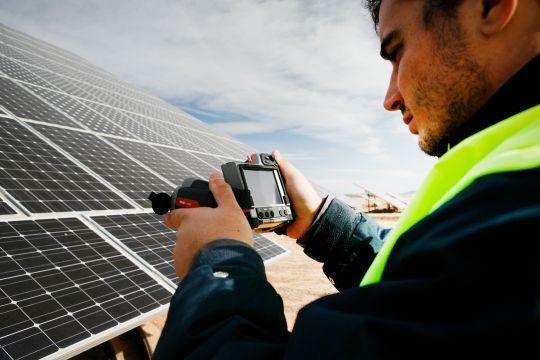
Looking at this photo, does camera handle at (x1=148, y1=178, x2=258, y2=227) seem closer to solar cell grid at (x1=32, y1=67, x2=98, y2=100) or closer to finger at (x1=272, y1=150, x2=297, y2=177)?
finger at (x1=272, y1=150, x2=297, y2=177)

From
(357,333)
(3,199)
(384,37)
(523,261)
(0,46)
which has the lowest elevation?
(3,199)

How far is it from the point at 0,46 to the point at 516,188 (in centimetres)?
1476

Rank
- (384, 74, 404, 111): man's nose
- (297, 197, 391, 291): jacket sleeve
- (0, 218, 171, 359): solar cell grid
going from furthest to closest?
1. (0, 218, 171, 359): solar cell grid
2. (297, 197, 391, 291): jacket sleeve
3. (384, 74, 404, 111): man's nose

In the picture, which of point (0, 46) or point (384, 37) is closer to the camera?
point (384, 37)

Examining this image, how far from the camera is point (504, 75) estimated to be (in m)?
1.15

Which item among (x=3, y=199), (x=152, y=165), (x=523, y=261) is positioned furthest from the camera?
(x=152, y=165)

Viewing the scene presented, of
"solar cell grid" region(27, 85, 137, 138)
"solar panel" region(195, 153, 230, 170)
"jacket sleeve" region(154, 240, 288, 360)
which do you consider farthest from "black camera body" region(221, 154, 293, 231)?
"solar panel" region(195, 153, 230, 170)

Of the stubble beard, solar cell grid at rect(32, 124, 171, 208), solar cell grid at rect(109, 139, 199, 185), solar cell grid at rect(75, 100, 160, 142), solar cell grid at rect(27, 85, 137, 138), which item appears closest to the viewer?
the stubble beard

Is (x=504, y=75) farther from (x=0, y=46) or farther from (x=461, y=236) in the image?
(x=0, y=46)

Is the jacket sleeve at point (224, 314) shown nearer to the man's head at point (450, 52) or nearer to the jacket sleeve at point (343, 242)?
the man's head at point (450, 52)

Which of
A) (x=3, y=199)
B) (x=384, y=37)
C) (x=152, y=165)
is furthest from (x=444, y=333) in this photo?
(x=152, y=165)

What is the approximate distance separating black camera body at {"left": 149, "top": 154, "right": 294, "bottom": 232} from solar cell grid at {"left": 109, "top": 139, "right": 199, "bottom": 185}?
14.2 ft

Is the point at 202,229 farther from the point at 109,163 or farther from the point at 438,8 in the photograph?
the point at 109,163

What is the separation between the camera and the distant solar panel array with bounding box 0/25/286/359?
104 inches
